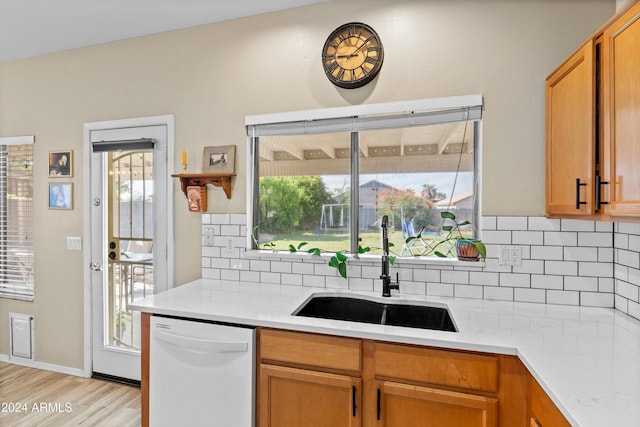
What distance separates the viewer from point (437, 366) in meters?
1.36

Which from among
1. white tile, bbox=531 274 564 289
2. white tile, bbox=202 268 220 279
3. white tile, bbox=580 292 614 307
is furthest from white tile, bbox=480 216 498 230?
white tile, bbox=202 268 220 279

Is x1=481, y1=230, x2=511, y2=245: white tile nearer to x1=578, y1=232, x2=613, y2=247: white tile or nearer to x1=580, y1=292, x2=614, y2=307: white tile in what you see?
x1=578, y1=232, x2=613, y2=247: white tile

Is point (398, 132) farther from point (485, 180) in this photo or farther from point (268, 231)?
point (268, 231)

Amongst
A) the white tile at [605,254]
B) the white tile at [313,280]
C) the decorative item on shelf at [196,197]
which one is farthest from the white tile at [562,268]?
the decorative item on shelf at [196,197]

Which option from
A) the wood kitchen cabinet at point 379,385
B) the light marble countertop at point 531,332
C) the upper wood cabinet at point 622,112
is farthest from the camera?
the wood kitchen cabinet at point 379,385

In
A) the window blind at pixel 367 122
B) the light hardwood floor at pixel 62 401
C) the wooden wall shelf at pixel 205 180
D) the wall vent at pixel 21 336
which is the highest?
the window blind at pixel 367 122

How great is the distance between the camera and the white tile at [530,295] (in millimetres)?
1859

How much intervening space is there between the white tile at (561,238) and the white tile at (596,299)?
27 cm

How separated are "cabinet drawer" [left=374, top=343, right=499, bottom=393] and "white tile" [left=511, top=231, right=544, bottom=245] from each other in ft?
2.72

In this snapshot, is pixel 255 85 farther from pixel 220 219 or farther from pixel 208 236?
pixel 208 236

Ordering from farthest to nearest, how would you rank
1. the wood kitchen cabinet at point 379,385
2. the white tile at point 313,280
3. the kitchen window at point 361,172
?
the white tile at point 313,280 < the kitchen window at point 361,172 < the wood kitchen cabinet at point 379,385

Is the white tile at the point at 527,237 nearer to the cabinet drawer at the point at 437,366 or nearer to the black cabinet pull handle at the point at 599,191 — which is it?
the black cabinet pull handle at the point at 599,191

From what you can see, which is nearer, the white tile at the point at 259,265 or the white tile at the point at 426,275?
the white tile at the point at 426,275

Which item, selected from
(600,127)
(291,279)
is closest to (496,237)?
(600,127)
